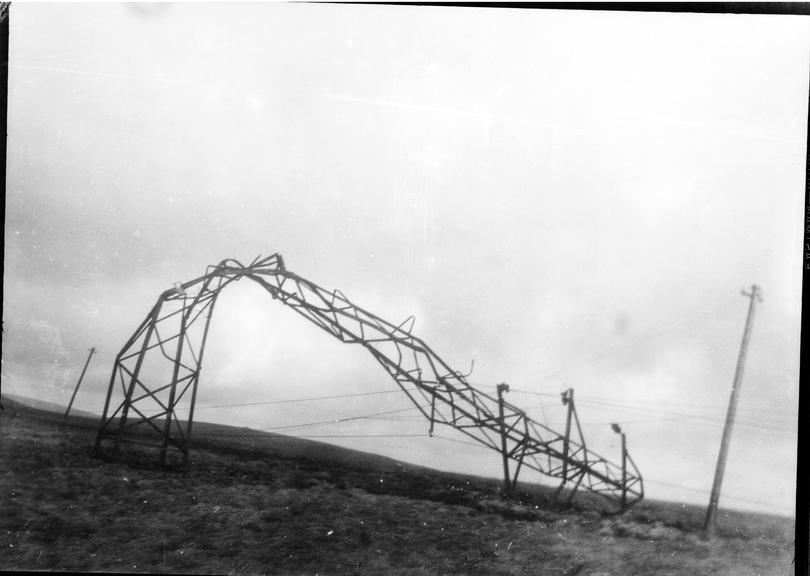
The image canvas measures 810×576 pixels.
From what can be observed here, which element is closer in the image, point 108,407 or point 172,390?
point 108,407

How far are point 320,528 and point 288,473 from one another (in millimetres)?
756

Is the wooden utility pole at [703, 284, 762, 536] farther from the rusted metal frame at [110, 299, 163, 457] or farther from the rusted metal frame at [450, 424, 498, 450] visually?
the rusted metal frame at [110, 299, 163, 457]

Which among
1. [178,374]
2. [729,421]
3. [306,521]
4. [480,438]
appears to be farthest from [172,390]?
[729,421]

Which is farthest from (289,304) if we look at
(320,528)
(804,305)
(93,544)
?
(804,305)

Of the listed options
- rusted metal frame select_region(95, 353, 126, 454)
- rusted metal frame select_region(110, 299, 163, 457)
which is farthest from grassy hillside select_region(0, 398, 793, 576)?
rusted metal frame select_region(110, 299, 163, 457)

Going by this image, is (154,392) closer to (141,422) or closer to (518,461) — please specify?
(141,422)

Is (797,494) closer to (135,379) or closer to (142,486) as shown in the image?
(142,486)

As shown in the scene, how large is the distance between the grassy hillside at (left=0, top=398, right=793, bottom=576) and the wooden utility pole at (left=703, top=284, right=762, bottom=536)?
117mm

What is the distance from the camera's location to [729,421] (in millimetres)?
5406

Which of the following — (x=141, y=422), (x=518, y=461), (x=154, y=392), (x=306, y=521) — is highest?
(x=154, y=392)

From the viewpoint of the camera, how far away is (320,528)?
5391 millimetres

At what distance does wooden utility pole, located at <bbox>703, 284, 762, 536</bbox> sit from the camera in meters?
5.33

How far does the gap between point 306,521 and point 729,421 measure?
5.27 m

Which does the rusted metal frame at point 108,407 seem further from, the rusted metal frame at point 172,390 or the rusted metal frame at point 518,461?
the rusted metal frame at point 518,461
